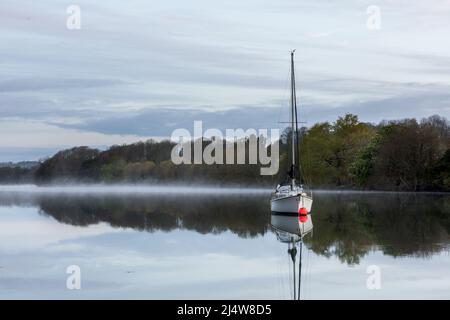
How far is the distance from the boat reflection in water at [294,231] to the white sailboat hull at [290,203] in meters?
0.36

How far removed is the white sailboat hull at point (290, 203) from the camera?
4325cm

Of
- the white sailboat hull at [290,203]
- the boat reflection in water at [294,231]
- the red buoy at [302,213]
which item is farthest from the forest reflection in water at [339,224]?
the white sailboat hull at [290,203]

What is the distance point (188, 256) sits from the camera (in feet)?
92.4

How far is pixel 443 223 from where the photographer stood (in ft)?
133

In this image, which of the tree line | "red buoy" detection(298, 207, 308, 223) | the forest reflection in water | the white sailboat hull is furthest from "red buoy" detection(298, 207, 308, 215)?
the tree line

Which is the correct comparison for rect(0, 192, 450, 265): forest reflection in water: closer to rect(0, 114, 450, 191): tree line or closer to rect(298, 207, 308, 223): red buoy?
rect(298, 207, 308, 223): red buoy

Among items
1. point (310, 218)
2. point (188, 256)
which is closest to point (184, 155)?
point (310, 218)

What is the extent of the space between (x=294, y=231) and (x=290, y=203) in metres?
7.00

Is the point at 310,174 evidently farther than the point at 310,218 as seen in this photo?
A: Yes
